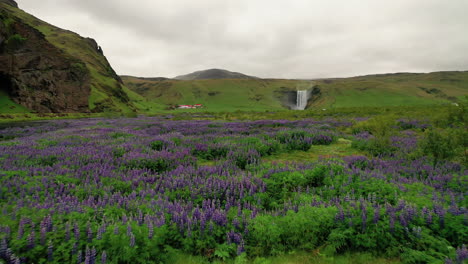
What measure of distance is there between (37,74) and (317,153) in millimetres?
66512

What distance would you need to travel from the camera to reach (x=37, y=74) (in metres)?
50.7

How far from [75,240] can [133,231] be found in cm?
66

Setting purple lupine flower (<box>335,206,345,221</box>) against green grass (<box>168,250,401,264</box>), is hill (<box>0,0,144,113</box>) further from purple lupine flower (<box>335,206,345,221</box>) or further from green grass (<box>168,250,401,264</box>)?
purple lupine flower (<box>335,206,345,221</box>)

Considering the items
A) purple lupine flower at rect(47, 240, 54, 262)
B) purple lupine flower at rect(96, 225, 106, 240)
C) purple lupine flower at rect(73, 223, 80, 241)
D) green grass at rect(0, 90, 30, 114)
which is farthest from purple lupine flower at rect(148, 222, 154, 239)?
green grass at rect(0, 90, 30, 114)

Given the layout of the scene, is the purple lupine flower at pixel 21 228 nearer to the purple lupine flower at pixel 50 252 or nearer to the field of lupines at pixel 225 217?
the field of lupines at pixel 225 217

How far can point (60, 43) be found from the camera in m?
117

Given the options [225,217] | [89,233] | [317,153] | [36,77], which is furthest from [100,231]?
[36,77]

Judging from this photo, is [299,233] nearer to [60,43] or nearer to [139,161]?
[139,161]

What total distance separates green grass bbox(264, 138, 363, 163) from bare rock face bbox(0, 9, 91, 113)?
5892 centimetres

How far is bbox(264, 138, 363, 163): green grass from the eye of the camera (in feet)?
27.7

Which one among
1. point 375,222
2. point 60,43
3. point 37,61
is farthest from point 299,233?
point 60,43

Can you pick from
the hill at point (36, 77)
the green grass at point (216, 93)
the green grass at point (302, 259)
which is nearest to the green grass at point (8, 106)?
the hill at point (36, 77)

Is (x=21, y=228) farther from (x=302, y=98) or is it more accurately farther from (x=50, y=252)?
(x=302, y=98)

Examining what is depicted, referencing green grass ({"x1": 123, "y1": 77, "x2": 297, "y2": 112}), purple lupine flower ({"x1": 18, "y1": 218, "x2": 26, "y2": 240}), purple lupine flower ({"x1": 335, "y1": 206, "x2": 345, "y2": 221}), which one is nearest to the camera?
purple lupine flower ({"x1": 18, "y1": 218, "x2": 26, "y2": 240})
